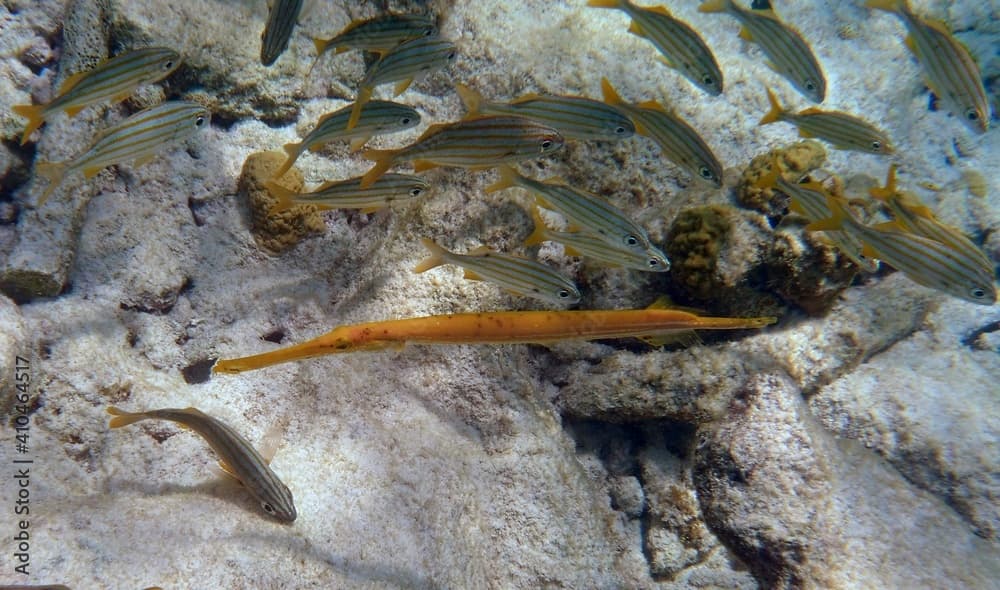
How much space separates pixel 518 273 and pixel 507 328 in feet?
1.27

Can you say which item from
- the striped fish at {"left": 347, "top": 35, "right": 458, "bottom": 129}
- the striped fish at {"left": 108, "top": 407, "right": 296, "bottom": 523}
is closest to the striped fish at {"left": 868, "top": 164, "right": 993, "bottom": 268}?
the striped fish at {"left": 347, "top": 35, "right": 458, "bottom": 129}

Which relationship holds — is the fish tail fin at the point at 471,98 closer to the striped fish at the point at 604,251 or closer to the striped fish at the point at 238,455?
the striped fish at the point at 604,251

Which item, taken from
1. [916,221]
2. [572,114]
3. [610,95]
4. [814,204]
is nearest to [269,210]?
[572,114]

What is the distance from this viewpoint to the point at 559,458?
3488mm

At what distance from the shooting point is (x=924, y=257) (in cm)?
317

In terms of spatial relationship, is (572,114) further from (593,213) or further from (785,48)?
(785,48)

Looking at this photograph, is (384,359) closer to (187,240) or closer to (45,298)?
(187,240)

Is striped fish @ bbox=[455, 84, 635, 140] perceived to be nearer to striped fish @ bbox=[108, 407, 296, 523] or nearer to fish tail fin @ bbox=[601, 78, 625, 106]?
fish tail fin @ bbox=[601, 78, 625, 106]

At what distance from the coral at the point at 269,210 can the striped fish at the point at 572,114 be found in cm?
163

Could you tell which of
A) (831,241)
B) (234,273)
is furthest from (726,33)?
(234,273)

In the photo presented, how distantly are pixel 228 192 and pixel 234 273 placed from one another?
70 cm

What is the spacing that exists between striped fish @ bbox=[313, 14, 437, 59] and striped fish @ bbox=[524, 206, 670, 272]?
148cm

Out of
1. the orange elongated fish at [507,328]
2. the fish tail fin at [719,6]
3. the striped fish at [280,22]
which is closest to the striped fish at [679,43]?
the fish tail fin at [719,6]

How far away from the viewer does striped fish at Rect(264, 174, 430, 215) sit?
9.95 ft
